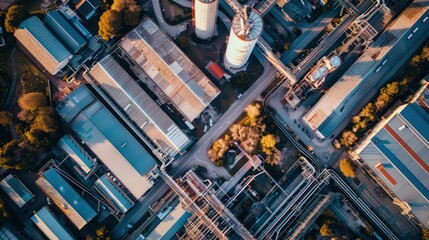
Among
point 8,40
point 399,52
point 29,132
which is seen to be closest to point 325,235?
point 399,52

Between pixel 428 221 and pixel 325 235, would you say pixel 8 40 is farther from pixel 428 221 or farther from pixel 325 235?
pixel 428 221

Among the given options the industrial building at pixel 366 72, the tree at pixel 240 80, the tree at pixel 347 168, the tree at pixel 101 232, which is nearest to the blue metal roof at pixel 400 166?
the tree at pixel 347 168

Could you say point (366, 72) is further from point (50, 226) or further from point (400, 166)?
point (50, 226)

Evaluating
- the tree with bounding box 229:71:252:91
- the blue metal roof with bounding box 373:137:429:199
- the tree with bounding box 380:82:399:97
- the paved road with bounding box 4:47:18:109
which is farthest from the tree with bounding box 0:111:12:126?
the tree with bounding box 380:82:399:97

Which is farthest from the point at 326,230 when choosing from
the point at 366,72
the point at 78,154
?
the point at 78,154

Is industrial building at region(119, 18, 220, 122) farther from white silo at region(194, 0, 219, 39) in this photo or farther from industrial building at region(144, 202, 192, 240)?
industrial building at region(144, 202, 192, 240)

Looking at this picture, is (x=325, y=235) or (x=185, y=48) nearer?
(x=325, y=235)

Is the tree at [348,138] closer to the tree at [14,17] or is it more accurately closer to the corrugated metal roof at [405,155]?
the corrugated metal roof at [405,155]
